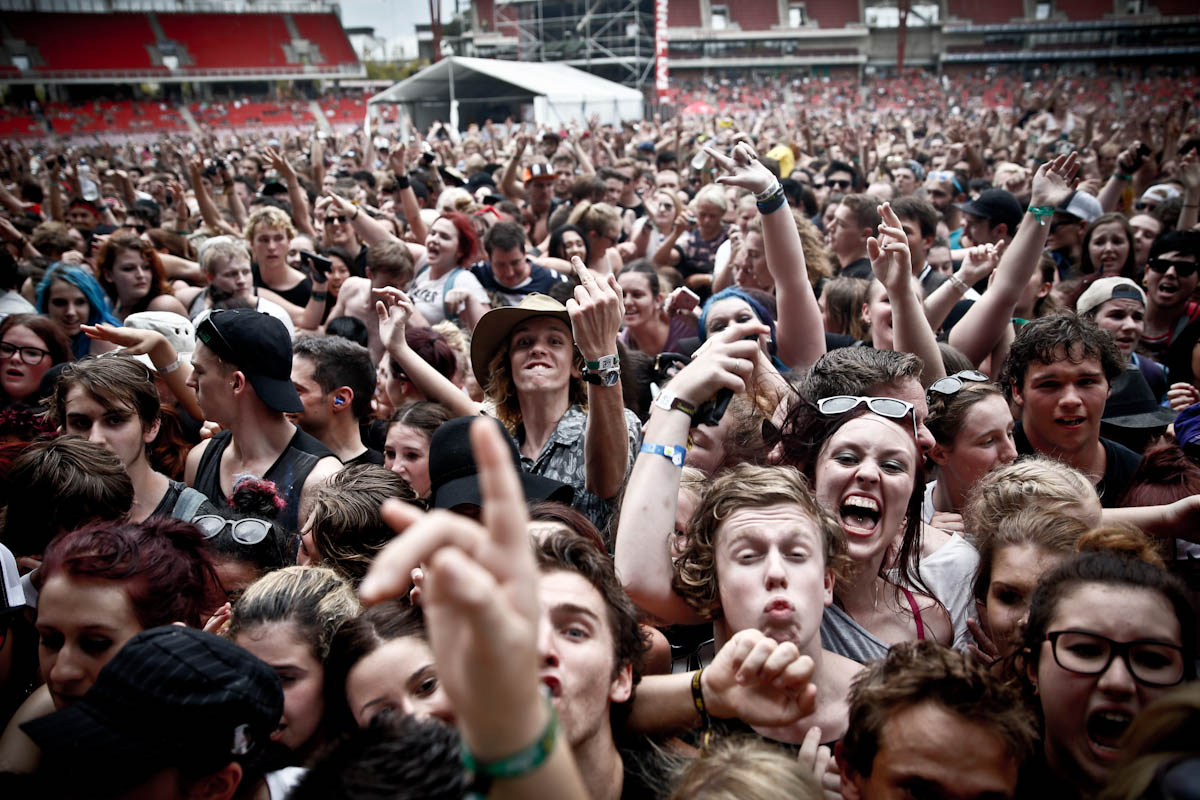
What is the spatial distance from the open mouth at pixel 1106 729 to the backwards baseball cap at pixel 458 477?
4.89 ft

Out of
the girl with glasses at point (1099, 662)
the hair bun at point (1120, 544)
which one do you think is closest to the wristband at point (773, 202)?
the hair bun at point (1120, 544)

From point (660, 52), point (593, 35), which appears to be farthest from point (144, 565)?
point (593, 35)

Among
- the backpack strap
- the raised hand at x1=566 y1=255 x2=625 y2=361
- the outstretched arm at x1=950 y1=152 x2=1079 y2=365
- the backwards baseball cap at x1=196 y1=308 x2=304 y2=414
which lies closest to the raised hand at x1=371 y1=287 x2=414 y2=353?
the backwards baseball cap at x1=196 y1=308 x2=304 y2=414

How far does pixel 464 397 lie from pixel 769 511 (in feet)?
5.97

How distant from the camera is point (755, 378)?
9.96ft

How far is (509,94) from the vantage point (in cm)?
3156

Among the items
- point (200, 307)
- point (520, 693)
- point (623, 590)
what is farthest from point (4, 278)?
point (520, 693)

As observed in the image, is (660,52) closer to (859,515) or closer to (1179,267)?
(1179,267)

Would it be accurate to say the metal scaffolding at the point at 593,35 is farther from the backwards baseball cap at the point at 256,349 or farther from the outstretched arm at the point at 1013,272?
the backwards baseball cap at the point at 256,349

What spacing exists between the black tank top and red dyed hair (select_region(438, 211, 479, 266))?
8.28 feet

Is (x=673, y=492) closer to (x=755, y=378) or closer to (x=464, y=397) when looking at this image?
(x=755, y=378)

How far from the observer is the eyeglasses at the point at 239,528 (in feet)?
8.76

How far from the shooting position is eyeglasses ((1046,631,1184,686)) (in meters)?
1.68

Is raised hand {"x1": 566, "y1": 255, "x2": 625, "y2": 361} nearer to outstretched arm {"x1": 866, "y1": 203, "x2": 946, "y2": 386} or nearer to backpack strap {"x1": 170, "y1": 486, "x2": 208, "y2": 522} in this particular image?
outstretched arm {"x1": 866, "y1": 203, "x2": 946, "y2": 386}
